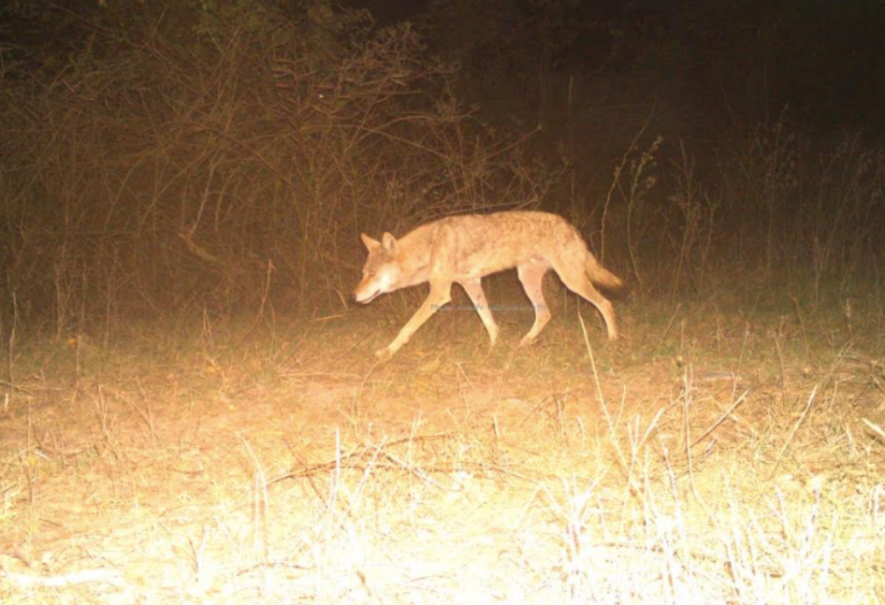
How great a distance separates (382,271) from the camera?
25.2 ft

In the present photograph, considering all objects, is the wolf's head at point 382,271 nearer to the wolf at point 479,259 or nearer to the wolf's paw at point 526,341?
the wolf at point 479,259

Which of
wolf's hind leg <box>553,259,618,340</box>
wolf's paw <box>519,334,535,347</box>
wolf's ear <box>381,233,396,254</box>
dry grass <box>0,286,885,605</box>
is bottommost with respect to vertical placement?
dry grass <box>0,286,885,605</box>

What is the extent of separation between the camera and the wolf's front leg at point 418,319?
23.9 feet

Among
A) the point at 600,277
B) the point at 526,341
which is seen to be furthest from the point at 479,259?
the point at 600,277

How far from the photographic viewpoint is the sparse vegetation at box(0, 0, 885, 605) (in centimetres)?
331

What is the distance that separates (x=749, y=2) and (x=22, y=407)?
58.0 feet

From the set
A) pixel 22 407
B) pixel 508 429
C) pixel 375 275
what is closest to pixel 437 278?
pixel 375 275

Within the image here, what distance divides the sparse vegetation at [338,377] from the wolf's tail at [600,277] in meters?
0.39

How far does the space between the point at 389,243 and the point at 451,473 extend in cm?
366

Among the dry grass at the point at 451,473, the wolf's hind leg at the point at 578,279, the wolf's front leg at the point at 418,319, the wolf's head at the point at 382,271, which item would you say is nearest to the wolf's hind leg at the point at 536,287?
the wolf's hind leg at the point at 578,279

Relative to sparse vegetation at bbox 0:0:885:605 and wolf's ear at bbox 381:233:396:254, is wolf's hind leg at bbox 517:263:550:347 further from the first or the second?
wolf's ear at bbox 381:233:396:254

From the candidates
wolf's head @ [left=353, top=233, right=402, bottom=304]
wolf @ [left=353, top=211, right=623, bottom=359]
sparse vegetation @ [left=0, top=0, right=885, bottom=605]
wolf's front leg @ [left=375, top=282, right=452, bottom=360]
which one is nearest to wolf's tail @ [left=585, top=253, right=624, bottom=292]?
wolf @ [left=353, top=211, right=623, bottom=359]

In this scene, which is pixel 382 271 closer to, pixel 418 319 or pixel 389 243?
pixel 389 243

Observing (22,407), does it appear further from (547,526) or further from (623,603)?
(623,603)
